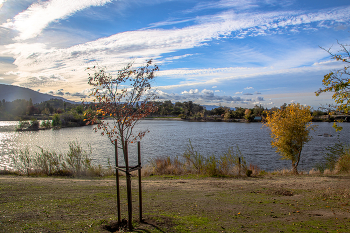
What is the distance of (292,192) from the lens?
29.0 feet

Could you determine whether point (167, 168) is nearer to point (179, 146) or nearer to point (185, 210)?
point (185, 210)

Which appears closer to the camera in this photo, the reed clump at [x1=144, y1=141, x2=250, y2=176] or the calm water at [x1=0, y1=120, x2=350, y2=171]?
the reed clump at [x1=144, y1=141, x2=250, y2=176]

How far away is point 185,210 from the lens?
661 centimetres

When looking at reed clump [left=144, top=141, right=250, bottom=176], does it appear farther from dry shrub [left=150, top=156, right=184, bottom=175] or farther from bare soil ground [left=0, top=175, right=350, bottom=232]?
bare soil ground [left=0, top=175, right=350, bottom=232]

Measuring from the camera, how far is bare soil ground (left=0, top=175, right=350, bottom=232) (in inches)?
198

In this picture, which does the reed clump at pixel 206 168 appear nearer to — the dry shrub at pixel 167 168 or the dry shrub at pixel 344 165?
the dry shrub at pixel 167 168

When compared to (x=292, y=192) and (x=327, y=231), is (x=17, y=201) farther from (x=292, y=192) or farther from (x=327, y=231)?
(x=292, y=192)

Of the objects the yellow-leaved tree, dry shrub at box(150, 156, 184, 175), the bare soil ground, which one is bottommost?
dry shrub at box(150, 156, 184, 175)

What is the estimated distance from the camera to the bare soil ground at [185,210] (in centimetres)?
504

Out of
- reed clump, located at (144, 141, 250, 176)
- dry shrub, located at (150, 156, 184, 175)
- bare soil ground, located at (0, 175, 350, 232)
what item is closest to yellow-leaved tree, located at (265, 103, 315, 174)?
reed clump, located at (144, 141, 250, 176)

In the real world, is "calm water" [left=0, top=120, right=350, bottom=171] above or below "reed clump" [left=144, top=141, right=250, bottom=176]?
below

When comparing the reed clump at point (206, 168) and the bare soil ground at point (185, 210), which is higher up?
the bare soil ground at point (185, 210)

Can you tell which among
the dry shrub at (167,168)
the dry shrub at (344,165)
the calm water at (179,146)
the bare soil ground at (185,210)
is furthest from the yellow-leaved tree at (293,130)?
the dry shrub at (167,168)

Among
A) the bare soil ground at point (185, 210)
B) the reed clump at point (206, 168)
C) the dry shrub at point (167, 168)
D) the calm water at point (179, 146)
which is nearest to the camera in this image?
the bare soil ground at point (185, 210)
